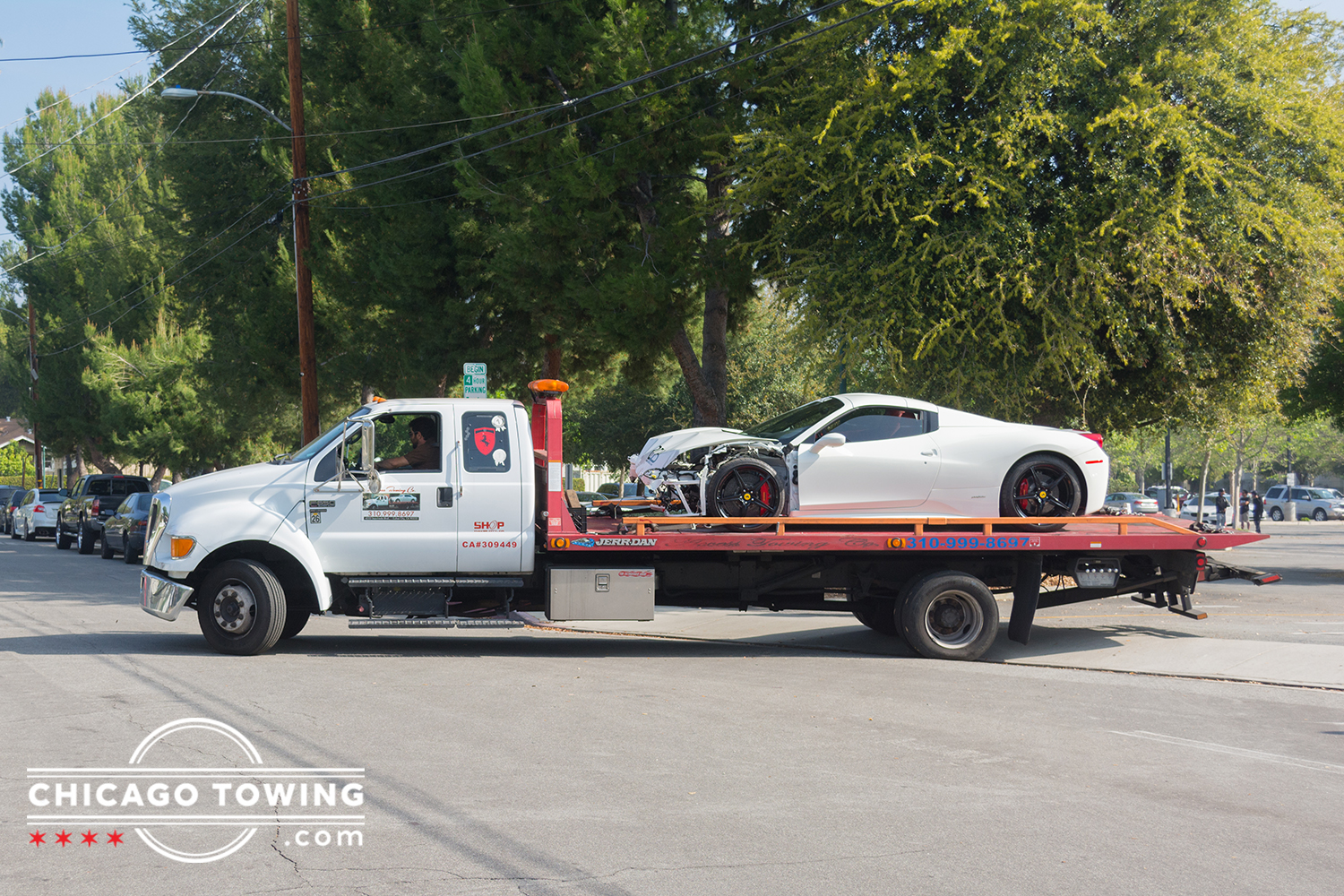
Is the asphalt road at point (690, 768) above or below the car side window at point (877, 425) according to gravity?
below

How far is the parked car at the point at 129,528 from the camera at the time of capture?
80.8 ft

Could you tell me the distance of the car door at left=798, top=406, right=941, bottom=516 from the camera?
36.7 ft

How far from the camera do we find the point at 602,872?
16.4ft

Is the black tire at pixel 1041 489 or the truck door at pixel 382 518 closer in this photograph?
the truck door at pixel 382 518

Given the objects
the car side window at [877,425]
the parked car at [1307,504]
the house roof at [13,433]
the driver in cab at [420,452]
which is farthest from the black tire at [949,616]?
the house roof at [13,433]

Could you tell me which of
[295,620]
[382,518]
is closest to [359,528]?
[382,518]

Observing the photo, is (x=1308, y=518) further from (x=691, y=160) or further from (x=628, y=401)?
(x=691, y=160)

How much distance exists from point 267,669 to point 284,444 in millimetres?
40051

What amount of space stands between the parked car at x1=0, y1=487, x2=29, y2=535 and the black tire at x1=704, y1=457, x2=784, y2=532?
3876 cm

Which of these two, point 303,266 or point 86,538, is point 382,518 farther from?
point 86,538

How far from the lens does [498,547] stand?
11.0 meters

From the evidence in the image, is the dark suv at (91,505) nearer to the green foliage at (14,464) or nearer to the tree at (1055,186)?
the tree at (1055,186)

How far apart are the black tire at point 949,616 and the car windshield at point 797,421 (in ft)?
6.27

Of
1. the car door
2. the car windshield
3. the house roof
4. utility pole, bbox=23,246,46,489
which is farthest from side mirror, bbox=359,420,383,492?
the house roof
